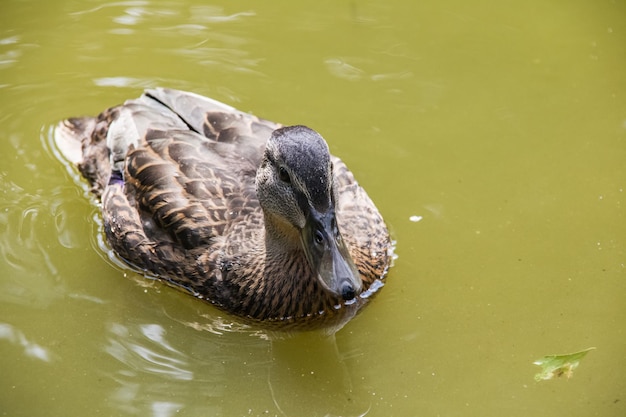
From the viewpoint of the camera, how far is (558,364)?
551 centimetres

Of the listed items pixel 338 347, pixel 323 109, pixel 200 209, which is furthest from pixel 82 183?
pixel 338 347

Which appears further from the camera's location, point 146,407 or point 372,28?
point 372,28

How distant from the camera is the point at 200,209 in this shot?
5.96 m

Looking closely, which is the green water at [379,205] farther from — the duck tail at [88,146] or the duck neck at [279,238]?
the duck neck at [279,238]

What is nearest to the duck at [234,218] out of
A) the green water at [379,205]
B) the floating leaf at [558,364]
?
the green water at [379,205]

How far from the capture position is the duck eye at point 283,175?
18.0ft

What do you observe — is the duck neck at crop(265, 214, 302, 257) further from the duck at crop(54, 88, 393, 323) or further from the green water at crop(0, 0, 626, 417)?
the green water at crop(0, 0, 626, 417)

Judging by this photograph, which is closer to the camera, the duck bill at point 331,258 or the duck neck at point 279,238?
the duck bill at point 331,258

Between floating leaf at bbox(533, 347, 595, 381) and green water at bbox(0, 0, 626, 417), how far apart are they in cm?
5

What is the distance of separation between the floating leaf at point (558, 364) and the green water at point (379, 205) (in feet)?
0.15

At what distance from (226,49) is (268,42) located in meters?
0.37

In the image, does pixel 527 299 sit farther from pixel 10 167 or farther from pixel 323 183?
pixel 10 167

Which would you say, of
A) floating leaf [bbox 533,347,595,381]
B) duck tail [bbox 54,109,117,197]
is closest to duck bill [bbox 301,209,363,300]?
floating leaf [bbox 533,347,595,381]

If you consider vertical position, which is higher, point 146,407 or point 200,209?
point 200,209
